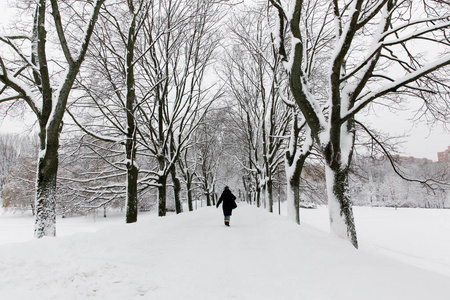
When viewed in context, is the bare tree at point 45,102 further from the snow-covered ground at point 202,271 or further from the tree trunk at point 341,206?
the tree trunk at point 341,206

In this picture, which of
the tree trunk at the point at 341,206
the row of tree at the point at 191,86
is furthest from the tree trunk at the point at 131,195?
the tree trunk at the point at 341,206

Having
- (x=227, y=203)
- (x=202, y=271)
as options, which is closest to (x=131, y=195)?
(x=227, y=203)

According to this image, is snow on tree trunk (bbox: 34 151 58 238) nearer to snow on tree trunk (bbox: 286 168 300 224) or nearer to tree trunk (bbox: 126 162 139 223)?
tree trunk (bbox: 126 162 139 223)

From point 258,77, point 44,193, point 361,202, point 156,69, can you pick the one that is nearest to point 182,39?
point 156,69

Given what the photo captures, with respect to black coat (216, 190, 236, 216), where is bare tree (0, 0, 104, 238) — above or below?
above

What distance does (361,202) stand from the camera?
215 ft

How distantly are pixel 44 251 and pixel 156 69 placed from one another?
1113 cm

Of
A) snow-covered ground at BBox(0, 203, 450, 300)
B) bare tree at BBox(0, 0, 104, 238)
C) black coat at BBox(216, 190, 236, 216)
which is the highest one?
bare tree at BBox(0, 0, 104, 238)

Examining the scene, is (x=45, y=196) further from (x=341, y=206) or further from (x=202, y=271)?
(x=341, y=206)

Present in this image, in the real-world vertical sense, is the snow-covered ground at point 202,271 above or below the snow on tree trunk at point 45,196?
below

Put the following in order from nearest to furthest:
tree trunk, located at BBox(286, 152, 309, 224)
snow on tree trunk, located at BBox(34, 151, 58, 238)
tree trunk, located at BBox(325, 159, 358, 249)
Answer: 1. tree trunk, located at BBox(325, 159, 358, 249)
2. snow on tree trunk, located at BBox(34, 151, 58, 238)
3. tree trunk, located at BBox(286, 152, 309, 224)

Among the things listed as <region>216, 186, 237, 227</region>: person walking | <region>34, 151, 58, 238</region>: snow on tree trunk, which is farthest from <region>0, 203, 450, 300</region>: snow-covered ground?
<region>216, 186, 237, 227</region>: person walking

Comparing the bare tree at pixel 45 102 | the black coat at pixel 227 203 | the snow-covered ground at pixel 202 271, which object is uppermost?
the bare tree at pixel 45 102

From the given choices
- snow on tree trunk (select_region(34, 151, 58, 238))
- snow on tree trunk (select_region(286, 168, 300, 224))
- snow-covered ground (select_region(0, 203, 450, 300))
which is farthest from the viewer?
snow on tree trunk (select_region(286, 168, 300, 224))
